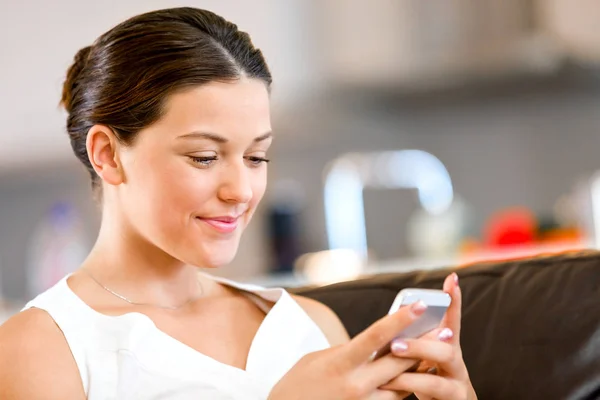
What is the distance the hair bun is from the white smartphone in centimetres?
57

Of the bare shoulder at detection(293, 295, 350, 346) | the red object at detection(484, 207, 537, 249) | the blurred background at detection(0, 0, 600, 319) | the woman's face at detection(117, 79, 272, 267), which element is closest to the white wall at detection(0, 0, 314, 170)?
the blurred background at detection(0, 0, 600, 319)

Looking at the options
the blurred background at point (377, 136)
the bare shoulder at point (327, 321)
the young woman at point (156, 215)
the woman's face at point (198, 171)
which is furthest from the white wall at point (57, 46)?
the woman's face at point (198, 171)

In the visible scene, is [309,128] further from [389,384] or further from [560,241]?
[389,384]

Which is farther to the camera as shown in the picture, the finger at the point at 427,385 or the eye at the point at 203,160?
the eye at the point at 203,160

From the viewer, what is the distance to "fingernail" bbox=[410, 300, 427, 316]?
39.0 inches

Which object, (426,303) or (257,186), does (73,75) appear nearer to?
(257,186)

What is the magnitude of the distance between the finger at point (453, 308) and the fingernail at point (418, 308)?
2.8 inches

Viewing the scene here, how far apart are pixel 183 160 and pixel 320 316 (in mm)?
435

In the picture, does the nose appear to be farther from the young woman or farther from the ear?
the ear

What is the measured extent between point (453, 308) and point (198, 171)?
0.36 m

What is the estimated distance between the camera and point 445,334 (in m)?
1.06

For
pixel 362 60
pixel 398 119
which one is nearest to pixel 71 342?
pixel 362 60

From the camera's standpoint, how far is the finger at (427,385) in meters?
1.05

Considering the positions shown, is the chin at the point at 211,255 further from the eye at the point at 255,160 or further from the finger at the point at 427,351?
the finger at the point at 427,351
